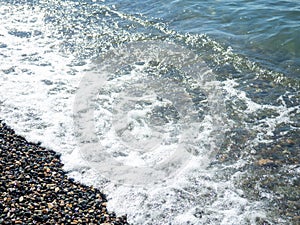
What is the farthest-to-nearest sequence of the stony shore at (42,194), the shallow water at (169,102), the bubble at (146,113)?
the bubble at (146,113)
the shallow water at (169,102)
the stony shore at (42,194)

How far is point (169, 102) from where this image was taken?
947 centimetres

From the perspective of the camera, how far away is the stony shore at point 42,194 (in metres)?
5.89

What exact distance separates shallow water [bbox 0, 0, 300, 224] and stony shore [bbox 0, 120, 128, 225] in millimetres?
289

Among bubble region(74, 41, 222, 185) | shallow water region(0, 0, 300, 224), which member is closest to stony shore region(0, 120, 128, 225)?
shallow water region(0, 0, 300, 224)

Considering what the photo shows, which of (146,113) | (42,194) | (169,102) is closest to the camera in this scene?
(42,194)

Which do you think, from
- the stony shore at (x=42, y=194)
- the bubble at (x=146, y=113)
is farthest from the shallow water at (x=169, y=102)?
the stony shore at (x=42, y=194)

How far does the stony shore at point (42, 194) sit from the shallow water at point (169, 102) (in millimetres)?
289

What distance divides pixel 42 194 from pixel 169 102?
4.32 m

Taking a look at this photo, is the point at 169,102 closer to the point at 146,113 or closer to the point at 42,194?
the point at 146,113

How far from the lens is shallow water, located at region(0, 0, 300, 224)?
6.66m

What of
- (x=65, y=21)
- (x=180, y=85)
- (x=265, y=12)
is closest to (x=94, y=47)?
(x=65, y=21)

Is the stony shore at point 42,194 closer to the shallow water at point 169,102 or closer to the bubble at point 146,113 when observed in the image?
the shallow water at point 169,102

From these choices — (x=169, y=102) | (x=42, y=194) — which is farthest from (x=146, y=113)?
(x=42, y=194)

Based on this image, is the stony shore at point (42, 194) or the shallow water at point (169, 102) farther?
the shallow water at point (169, 102)
